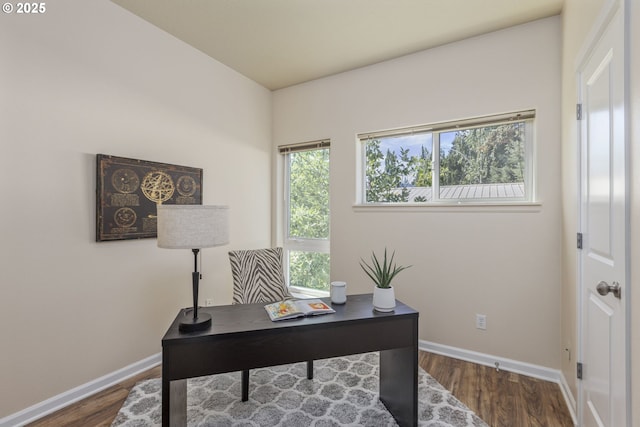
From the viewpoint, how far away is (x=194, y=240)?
Result: 149cm

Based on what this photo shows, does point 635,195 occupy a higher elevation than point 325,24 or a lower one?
lower

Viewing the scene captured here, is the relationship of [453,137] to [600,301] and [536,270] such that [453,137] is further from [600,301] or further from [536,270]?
[600,301]

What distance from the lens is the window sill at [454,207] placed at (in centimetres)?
242

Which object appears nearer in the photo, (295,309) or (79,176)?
(295,309)

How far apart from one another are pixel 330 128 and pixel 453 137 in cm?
129

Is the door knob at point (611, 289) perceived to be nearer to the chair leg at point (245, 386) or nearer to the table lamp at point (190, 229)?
the table lamp at point (190, 229)

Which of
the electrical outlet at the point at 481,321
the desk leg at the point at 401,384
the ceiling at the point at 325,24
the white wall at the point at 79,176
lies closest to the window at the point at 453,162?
the ceiling at the point at 325,24

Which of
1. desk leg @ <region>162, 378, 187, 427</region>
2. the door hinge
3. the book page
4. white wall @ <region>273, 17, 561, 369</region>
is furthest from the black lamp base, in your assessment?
the door hinge

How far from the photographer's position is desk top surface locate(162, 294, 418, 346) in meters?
1.49

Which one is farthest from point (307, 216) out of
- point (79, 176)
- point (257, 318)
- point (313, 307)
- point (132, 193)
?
point (79, 176)

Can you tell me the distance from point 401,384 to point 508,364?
126 cm

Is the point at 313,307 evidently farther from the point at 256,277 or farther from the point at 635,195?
the point at 635,195

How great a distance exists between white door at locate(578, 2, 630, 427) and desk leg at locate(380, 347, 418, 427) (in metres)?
0.83

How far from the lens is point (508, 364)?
2465mm
